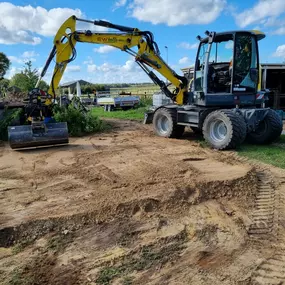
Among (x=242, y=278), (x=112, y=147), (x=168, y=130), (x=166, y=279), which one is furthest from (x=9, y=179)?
(x=168, y=130)

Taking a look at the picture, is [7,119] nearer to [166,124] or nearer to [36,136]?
[36,136]

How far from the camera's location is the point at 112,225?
384 centimetres

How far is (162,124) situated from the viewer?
10125 millimetres

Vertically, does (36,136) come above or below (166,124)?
below

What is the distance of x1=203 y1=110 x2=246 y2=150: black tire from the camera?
24.7ft

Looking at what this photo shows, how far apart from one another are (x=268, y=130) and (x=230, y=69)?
181 centimetres

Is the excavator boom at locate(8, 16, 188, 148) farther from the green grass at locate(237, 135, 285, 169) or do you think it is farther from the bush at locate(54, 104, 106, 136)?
the green grass at locate(237, 135, 285, 169)

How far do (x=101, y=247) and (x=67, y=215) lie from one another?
0.83 metres

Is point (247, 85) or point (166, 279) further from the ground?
point (247, 85)

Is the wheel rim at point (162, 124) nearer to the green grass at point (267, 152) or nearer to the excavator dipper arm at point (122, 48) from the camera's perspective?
Result: the excavator dipper arm at point (122, 48)

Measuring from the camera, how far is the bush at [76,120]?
10.6m

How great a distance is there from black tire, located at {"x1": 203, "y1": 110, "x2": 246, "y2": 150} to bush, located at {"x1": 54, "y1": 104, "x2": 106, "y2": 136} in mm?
4360

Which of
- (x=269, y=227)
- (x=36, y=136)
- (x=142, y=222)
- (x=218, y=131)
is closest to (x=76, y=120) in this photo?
(x=36, y=136)

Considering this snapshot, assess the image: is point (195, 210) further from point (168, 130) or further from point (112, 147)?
point (168, 130)
